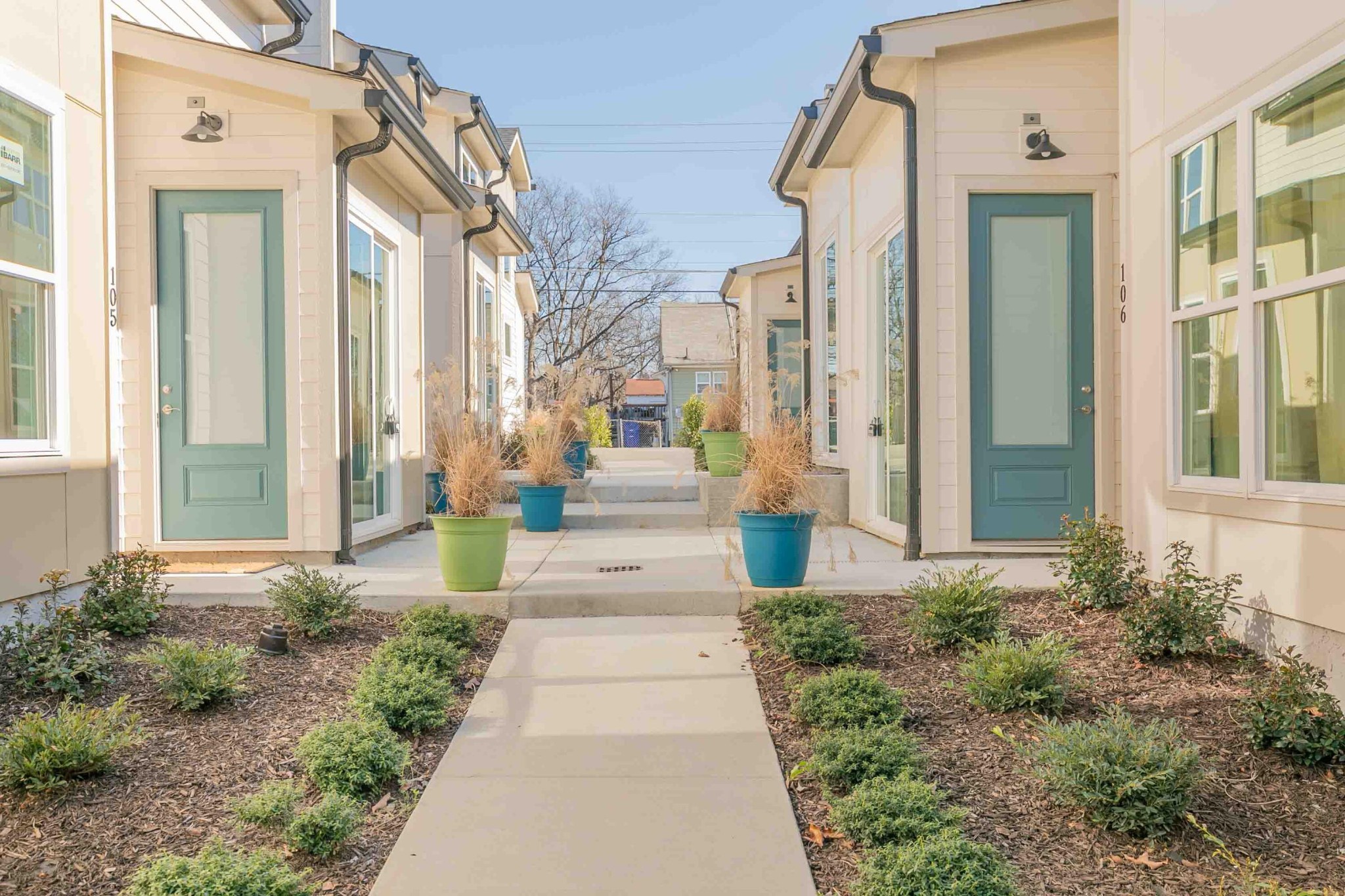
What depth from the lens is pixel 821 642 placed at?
12.9 feet

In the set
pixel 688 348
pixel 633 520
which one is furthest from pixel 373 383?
pixel 688 348

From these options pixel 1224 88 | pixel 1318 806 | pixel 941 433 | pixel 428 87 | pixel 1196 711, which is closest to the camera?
pixel 1318 806

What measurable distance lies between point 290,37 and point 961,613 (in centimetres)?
745

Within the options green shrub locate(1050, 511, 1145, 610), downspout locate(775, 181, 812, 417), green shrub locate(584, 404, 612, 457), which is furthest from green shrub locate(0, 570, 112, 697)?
green shrub locate(584, 404, 612, 457)

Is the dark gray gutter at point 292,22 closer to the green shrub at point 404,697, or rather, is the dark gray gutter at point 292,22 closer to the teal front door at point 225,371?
the teal front door at point 225,371

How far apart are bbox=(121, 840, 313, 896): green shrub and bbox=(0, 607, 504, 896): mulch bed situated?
16cm

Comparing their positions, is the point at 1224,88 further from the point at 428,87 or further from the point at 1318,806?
the point at 428,87

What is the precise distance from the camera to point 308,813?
256 centimetres

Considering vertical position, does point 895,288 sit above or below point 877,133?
below

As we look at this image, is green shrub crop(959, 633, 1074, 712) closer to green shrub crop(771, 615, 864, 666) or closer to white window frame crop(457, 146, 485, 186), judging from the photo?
A: green shrub crop(771, 615, 864, 666)

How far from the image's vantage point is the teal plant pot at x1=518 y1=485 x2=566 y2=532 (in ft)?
26.0

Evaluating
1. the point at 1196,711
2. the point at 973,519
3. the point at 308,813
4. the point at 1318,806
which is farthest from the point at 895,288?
the point at 308,813

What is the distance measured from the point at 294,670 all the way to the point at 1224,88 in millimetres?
4238

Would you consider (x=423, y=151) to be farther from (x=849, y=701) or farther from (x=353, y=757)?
A: (x=849, y=701)
